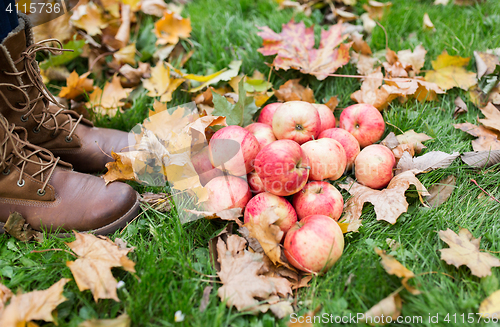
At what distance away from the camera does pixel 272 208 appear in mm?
1504

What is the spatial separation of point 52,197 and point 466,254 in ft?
6.56

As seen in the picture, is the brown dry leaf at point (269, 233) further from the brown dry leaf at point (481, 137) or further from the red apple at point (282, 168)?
the brown dry leaf at point (481, 137)

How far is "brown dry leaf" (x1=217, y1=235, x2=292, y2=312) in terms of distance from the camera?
1.32 m

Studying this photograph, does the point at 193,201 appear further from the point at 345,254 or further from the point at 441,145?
the point at 441,145

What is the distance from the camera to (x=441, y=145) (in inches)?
78.6

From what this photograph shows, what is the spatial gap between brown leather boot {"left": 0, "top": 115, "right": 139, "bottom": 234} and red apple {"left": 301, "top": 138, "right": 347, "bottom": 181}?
0.98 m

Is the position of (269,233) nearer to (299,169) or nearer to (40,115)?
(299,169)

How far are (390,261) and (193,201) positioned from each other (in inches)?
38.0

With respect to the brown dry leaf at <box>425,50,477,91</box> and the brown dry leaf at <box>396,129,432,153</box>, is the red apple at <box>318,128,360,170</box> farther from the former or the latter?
the brown dry leaf at <box>425,50,477,91</box>

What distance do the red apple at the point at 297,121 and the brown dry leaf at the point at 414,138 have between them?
595mm

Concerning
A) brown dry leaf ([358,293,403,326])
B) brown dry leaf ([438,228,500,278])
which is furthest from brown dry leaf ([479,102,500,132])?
brown dry leaf ([358,293,403,326])

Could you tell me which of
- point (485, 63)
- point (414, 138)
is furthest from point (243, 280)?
point (485, 63)

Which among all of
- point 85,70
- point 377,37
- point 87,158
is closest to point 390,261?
point 87,158

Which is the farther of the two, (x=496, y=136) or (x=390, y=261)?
(x=496, y=136)
